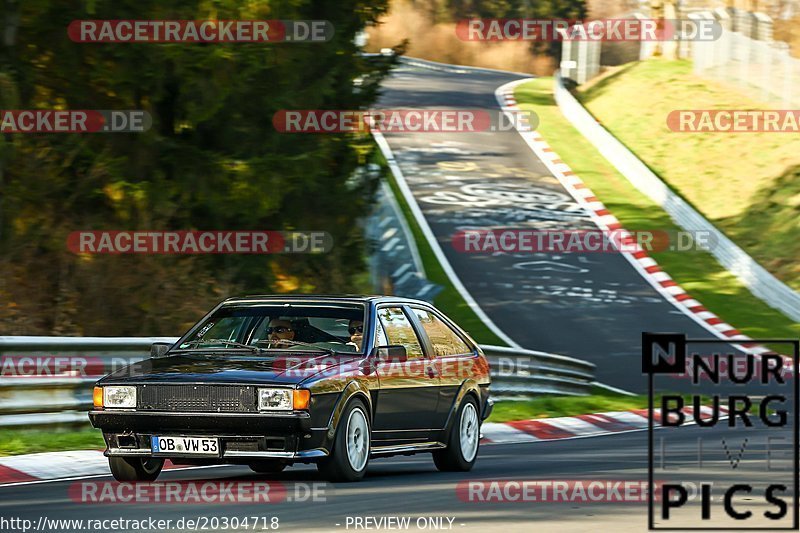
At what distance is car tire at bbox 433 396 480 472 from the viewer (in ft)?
38.5

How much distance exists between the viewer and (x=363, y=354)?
1082cm

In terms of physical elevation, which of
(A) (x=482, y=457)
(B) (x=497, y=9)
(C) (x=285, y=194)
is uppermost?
(B) (x=497, y=9)

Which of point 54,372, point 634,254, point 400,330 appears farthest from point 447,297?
point 400,330

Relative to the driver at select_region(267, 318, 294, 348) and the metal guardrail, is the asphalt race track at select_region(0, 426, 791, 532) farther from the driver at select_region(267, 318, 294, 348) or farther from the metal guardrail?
the metal guardrail

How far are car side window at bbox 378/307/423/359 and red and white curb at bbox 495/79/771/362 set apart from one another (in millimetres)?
12661

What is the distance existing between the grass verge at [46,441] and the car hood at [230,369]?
2151mm

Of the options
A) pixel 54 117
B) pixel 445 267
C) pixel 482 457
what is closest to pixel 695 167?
pixel 445 267

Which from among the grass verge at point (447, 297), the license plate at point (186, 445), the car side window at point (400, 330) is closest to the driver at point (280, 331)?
the car side window at point (400, 330)

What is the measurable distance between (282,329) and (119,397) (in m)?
1.41

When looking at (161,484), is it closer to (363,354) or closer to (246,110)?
(363,354)

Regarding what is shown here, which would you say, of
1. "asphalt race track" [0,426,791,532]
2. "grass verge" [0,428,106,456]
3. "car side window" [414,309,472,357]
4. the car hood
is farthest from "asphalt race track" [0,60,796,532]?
"grass verge" [0,428,106,456]

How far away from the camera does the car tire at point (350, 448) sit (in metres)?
10.1

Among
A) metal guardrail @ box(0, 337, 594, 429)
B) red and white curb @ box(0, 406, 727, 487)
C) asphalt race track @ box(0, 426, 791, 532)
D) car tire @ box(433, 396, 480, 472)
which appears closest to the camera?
asphalt race track @ box(0, 426, 791, 532)

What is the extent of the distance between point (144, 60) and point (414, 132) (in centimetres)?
3255
